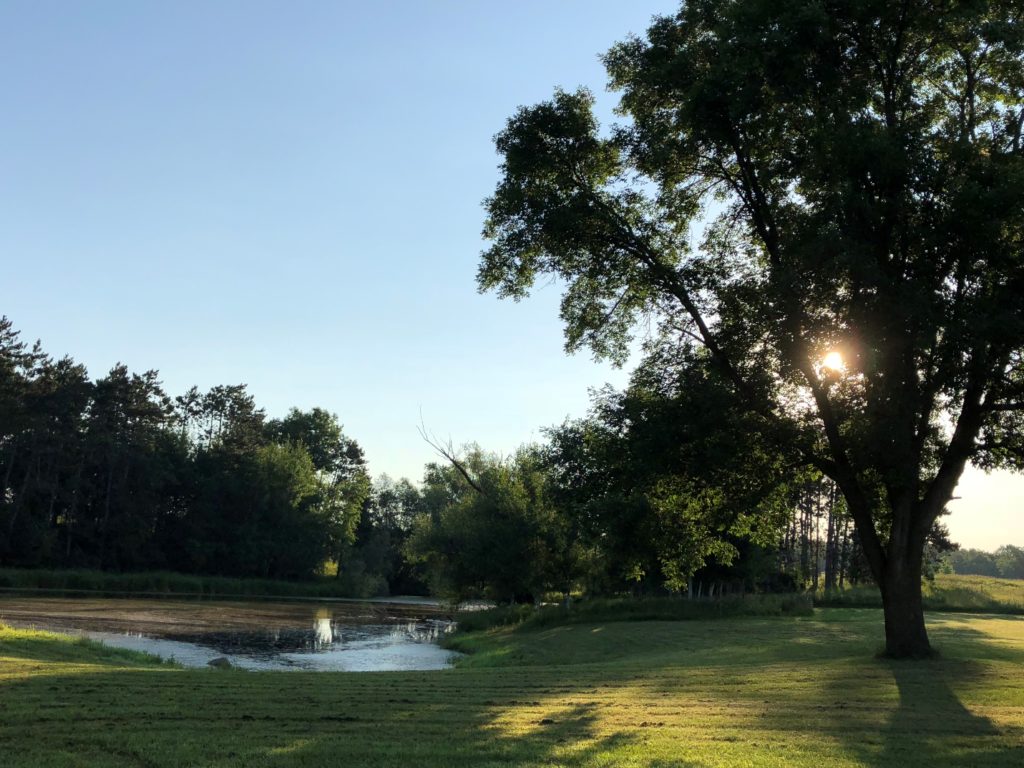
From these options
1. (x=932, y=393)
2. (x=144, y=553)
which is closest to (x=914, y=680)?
(x=932, y=393)

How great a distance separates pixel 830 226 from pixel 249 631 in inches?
1372

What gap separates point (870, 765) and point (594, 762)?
298 cm

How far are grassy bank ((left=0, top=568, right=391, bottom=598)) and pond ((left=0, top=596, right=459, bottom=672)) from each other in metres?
10.7

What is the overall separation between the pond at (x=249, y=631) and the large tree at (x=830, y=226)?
14.8 meters

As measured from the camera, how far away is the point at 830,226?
670 inches

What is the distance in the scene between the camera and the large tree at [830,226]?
1616cm

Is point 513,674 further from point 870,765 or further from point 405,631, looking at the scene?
point 405,631

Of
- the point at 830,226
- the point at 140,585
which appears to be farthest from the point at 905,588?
the point at 140,585

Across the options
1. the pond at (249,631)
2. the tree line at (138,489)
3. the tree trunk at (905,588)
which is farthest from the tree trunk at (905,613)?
the tree line at (138,489)

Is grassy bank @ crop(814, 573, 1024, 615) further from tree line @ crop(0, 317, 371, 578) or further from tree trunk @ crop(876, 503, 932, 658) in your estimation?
tree line @ crop(0, 317, 371, 578)

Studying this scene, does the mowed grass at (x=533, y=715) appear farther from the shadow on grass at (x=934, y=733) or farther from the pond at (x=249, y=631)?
the pond at (x=249, y=631)

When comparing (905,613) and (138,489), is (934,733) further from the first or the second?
(138,489)

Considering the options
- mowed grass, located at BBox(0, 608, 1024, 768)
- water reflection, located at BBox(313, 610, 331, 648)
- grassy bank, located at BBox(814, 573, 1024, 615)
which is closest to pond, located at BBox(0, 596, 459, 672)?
water reflection, located at BBox(313, 610, 331, 648)

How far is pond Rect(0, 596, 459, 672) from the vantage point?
30.9m
